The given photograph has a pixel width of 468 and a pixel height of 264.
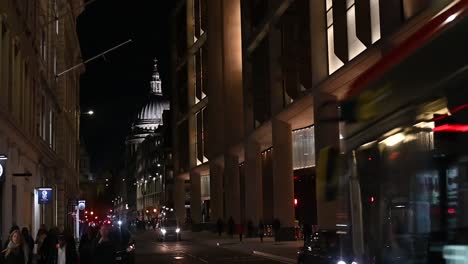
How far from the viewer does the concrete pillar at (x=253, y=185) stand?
59.5m

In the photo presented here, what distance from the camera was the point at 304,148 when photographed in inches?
2215

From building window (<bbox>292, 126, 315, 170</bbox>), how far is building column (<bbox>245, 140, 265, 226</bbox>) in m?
3.25

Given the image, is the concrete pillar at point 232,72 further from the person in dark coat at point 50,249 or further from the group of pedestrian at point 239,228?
the person in dark coat at point 50,249

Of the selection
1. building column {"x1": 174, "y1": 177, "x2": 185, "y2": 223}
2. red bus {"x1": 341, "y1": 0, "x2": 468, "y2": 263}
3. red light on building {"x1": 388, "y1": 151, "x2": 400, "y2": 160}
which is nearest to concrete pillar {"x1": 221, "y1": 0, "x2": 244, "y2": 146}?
building column {"x1": 174, "y1": 177, "x2": 185, "y2": 223}

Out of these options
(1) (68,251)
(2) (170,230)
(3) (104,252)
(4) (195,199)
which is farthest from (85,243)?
(4) (195,199)

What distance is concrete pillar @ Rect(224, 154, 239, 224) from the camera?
222 feet

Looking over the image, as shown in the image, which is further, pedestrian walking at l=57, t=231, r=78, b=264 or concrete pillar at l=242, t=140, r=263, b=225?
concrete pillar at l=242, t=140, r=263, b=225

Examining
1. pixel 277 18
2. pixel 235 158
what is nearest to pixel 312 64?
pixel 277 18

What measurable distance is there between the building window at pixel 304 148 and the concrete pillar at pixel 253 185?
326cm

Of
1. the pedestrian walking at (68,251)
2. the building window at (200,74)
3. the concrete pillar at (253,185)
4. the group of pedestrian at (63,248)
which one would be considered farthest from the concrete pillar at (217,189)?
the pedestrian walking at (68,251)

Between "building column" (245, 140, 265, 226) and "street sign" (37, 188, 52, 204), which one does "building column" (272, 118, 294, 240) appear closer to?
"building column" (245, 140, 265, 226)

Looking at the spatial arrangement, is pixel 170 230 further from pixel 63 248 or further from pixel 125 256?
pixel 63 248

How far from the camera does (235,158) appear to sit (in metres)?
68.9

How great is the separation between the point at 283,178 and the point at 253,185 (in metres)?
9.47
